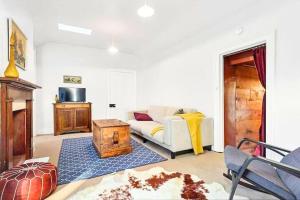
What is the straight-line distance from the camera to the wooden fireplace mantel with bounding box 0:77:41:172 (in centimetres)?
188

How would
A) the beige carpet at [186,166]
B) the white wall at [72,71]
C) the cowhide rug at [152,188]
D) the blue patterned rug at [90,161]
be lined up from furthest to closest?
the white wall at [72,71], the blue patterned rug at [90,161], the beige carpet at [186,166], the cowhide rug at [152,188]

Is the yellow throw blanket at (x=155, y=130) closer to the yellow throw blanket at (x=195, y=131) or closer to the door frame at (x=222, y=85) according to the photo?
the yellow throw blanket at (x=195, y=131)

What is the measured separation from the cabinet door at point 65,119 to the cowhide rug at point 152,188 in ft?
10.8

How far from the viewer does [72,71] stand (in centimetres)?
549

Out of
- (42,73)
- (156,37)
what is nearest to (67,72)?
(42,73)

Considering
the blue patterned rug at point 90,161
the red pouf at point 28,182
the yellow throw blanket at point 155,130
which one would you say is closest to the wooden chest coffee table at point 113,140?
the blue patterned rug at point 90,161

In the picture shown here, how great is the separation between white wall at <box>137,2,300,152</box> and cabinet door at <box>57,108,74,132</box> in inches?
104

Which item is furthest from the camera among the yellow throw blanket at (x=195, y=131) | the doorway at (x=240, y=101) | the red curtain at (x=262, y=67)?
the doorway at (x=240, y=101)

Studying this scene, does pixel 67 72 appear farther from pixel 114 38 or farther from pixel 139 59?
pixel 139 59

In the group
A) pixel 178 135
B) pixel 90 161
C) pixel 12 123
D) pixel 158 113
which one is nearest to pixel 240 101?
pixel 178 135

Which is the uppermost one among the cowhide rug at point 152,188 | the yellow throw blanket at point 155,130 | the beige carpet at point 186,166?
the yellow throw blanket at point 155,130

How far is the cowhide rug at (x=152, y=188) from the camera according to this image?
6.12ft

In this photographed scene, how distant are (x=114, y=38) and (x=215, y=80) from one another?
9.66 feet

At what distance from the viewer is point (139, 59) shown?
6555mm
